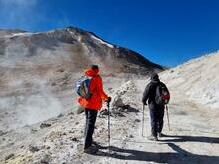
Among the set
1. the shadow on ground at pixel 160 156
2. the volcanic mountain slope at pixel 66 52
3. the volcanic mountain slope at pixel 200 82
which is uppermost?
the volcanic mountain slope at pixel 66 52

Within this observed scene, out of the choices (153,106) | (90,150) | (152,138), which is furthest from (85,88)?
(152,138)

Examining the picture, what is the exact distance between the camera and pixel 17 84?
52.8 m

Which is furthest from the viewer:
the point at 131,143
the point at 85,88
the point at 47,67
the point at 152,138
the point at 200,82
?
the point at 47,67

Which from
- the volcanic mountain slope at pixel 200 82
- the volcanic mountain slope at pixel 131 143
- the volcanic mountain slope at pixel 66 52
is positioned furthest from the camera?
the volcanic mountain slope at pixel 66 52

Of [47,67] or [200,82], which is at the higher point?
[47,67]

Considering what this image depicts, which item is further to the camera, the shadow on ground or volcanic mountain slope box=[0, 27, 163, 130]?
volcanic mountain slope box=[0, 27, 163, 130]

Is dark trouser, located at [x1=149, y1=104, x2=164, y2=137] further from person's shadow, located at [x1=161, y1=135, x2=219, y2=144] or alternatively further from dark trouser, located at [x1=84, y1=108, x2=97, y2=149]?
dark trouser, located at [x1=84, y1=108, x2=97, y2=149]

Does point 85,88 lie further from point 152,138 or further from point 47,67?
point 47,67

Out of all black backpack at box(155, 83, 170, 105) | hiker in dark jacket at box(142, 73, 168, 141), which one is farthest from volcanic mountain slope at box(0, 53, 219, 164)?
black backpack at box(155, 83, 170, 105)

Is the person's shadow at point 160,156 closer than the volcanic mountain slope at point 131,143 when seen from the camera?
Yes

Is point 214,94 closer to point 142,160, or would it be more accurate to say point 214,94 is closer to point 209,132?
point 209,132

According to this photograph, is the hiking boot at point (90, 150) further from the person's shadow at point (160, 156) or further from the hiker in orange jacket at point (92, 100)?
the person's shadow at point (160, 156)

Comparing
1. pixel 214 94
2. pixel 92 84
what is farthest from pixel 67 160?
pixel 214 94

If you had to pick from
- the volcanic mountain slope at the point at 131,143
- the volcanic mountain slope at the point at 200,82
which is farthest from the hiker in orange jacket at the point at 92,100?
the volcanic mountain slope at the point at 200,82
